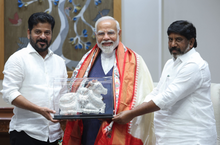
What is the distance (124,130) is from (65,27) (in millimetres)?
1877

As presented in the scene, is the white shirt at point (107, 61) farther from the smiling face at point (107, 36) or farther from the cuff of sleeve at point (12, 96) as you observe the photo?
the cuff of sleeve at point (12, 96)

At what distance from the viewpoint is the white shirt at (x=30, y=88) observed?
1828 millimetres

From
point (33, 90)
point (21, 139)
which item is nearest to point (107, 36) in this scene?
point (33, 90)

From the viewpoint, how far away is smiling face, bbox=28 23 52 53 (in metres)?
1.97

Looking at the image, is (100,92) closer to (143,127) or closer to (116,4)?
(143,127)

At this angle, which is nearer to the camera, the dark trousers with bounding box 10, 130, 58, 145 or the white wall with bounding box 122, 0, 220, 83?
the dark trousers with bounding box 10, 130, 58, 145

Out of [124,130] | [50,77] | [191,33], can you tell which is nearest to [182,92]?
[191,33]

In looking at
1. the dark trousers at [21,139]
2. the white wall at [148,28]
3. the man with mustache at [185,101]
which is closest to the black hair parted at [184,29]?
the man with mustache at [185,101]

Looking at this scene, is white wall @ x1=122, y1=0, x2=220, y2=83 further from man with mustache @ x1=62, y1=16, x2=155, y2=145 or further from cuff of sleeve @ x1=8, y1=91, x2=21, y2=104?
cuff of sleeve @ x1=8, y1=91, x2=21, y2=104

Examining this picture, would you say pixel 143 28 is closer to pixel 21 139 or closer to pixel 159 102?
pixel 159 102

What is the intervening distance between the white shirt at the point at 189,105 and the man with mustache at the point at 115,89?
28cm

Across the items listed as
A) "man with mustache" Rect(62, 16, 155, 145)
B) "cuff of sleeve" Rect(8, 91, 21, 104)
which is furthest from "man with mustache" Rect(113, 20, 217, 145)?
"cuff of sleeve" Rect(8, 91, 21, 104)

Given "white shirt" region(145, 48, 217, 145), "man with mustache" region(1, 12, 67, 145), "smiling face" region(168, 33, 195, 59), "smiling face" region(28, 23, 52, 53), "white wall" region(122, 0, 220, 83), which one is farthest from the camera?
"white wall" region(122, 0, 220, 83)

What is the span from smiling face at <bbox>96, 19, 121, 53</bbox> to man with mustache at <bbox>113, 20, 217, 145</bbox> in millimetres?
583
